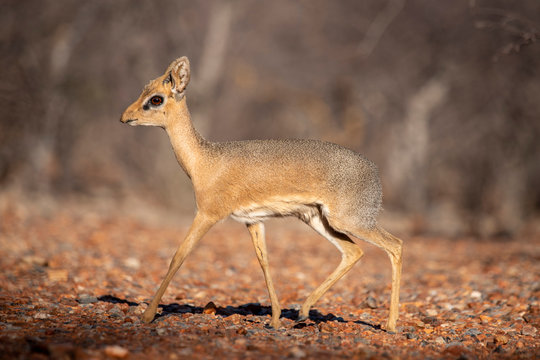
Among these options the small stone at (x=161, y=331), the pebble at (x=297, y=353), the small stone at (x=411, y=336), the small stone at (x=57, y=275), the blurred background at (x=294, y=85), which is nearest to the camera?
the pebble at (x=297, y=353)

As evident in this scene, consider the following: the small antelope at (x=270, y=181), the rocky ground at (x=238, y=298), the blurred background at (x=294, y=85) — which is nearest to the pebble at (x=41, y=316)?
the rocky ground at (x=238, y=298)

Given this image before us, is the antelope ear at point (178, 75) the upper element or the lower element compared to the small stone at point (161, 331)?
upper

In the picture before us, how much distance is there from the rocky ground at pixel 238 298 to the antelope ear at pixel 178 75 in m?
2.45

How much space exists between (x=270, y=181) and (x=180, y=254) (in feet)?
4.01

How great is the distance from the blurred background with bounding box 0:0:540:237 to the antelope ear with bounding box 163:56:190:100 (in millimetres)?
7728

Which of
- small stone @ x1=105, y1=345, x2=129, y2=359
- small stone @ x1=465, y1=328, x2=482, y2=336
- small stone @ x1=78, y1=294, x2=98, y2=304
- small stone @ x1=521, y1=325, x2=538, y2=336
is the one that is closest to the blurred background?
small stone @ x1=521, y1=325, x2=538, y2=336

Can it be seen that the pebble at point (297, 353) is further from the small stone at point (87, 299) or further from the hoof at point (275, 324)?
the small stone at point (87, 299)

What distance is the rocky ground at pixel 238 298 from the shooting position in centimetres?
519

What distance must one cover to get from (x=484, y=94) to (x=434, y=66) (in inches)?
66.3

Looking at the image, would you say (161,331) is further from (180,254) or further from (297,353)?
(297,353)

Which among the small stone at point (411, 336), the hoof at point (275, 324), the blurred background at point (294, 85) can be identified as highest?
the blurred background at point (294, 85)

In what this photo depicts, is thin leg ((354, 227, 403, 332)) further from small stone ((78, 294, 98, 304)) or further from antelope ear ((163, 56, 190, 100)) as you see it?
small stone ((78, 294, 98, 304))

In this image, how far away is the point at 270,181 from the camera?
20.8 ft

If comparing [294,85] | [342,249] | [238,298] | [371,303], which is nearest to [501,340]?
[342,249]
